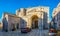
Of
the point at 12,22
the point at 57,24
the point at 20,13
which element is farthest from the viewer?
the point at 20,13

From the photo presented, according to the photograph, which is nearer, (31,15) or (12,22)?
(12,22)

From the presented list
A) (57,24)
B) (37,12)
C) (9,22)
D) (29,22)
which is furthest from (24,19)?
(57,24)

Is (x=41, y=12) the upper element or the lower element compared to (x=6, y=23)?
upper

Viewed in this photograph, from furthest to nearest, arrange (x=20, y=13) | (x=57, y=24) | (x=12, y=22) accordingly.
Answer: (x=20, y=13)
(x=12, y=22)
(x=57, y=24)

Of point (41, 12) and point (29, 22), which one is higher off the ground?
point (41, 12)

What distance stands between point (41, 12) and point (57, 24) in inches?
260

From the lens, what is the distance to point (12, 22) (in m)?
34.7

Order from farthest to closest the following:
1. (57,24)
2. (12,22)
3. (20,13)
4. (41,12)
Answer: (20,13) → (41,12) → (12,22) → (57,24)

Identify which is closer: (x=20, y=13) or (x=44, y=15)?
(x=44, y=15)

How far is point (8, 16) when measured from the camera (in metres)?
33.4

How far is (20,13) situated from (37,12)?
9643 millimetres

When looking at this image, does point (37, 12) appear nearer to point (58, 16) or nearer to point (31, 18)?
point (31, 18)

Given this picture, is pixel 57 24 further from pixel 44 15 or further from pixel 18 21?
pixel 18 21

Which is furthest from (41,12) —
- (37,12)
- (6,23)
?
(6,23)
